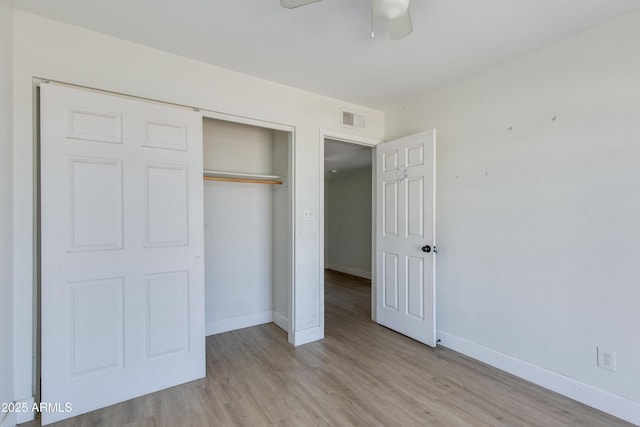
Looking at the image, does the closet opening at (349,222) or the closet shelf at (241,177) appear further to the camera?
the closet opening at (349,222)

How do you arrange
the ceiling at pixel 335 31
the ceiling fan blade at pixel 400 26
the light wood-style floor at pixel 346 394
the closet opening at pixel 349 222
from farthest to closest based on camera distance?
the closet opening at pixel 349 222
the light wood-style floor at pixel 346 394
the ceiling at pixel 335 31
the ceiling fan blade at pixel 400 26

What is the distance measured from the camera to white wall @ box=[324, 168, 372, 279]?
21.9ft

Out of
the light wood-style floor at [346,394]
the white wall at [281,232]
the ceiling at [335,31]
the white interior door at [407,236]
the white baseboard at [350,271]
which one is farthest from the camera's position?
the white baseboard at [350,271]

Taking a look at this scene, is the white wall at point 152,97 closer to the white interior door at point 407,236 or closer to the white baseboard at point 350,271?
the white interior door at point 407,236

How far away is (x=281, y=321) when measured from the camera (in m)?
3.49

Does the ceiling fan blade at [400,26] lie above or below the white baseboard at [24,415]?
Result: above

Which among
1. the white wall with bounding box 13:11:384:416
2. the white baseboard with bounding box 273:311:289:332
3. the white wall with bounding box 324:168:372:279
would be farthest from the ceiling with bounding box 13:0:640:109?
the white wall with bounding box 324:168:372:279

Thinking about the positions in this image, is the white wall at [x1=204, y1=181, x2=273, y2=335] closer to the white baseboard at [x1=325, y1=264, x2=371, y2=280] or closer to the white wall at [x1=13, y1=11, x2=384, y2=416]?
the white wall at [x1=13, y1=11, x2=384, y2=416]

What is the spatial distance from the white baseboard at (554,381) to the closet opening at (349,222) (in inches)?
106

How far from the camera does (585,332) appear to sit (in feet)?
6.89

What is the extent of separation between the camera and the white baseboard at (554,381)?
1.92 m

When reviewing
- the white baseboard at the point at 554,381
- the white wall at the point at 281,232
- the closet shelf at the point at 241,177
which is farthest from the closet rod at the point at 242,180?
the white baseboard at the point at 554,381

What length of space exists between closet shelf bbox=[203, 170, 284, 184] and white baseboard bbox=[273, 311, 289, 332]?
1552mm

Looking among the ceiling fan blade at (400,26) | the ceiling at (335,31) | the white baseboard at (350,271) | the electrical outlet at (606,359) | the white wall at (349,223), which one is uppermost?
the ceiling at (335,31)
